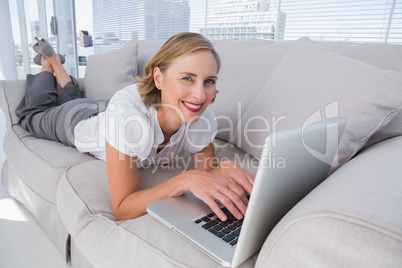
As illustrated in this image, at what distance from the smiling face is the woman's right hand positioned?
0.79 feet

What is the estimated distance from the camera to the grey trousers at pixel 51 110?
4.52 ft

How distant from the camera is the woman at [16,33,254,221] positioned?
2.46 feet

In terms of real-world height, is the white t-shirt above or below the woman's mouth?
below

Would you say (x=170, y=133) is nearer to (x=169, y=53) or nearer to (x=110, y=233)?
(x=169, y=53)

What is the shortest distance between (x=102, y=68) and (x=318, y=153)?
167 cm

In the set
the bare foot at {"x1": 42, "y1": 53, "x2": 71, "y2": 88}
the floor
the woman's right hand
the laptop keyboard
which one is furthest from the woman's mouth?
the bare foot at {"x1": 42, "y1": 53, "x2": 71, "y2": 88}

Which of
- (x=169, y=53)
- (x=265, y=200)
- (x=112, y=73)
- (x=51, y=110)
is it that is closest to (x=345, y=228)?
(x=265, y=200)

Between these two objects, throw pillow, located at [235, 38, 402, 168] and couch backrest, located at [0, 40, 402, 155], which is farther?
couch backrest, located at [0, 40, 402, 155]

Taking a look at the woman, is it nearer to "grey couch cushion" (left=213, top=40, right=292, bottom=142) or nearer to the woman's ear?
the woman's ear

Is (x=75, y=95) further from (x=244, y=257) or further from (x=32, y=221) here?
(x=244, y=257)

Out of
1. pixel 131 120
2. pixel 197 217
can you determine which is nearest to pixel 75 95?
pixel 131 120

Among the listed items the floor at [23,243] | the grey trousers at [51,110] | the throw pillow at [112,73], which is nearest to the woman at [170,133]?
the grey trousers at [51,110]

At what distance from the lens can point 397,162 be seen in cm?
62

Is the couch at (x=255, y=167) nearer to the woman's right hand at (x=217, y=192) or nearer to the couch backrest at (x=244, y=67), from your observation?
the couch backrest at (x=244, y=67)
